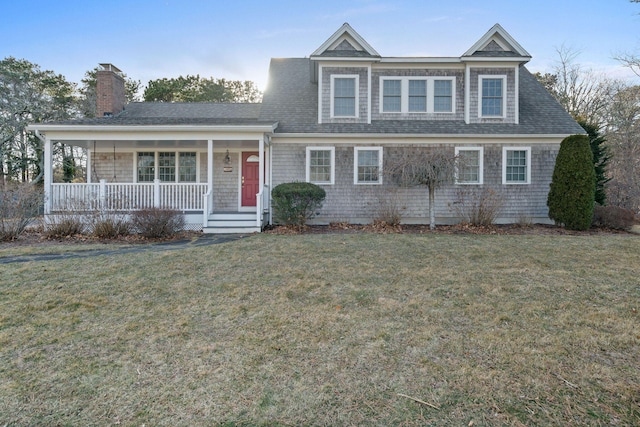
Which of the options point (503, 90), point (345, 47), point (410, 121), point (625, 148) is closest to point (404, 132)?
point (410, 121)

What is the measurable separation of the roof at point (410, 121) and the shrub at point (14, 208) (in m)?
7.15

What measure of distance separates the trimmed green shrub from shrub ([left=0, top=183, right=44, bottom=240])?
15.2 metres

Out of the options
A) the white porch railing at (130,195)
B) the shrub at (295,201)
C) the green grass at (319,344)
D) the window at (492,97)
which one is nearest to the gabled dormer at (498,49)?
the window at (492,97)

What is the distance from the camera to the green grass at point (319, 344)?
226 centimetres

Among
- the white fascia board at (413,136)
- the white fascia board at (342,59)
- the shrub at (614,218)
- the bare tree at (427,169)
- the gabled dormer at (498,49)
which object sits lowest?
the shrub at (614,218)

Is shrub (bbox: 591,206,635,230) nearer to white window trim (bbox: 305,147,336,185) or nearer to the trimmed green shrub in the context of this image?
the trimmed green shrub

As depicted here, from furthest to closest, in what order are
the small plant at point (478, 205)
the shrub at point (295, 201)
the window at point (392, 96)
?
1. the window at point (392, 96)
2. the small plant at point (478, 205)
3. the shrub at point (295, 201)

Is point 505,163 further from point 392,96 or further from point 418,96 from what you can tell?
point 392,96

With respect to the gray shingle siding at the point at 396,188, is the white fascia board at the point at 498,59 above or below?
above

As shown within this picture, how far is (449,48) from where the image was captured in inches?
651

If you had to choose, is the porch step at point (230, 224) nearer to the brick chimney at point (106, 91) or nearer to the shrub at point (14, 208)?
the shrub at point (14, 208)

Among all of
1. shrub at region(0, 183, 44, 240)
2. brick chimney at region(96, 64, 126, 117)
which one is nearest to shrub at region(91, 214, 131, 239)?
shrub at region(0, 183, 44, 240)

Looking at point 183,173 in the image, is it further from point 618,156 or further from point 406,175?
point 618,156

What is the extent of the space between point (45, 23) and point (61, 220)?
10547mm
